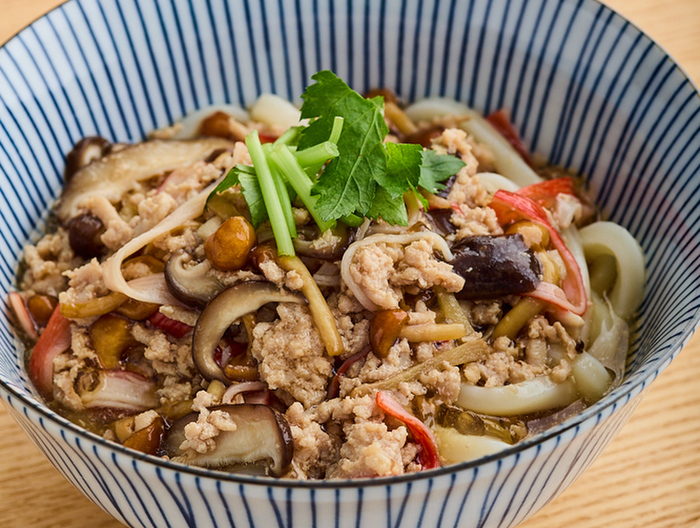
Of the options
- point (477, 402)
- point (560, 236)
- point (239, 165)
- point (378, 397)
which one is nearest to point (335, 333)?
point (378, 397)

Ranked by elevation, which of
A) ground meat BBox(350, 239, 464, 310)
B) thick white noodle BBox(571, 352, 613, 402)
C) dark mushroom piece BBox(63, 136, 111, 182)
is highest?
dark mushroom piece BBox(63, 136, 111, 182)

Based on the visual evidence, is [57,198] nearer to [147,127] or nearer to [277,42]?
[147,127]

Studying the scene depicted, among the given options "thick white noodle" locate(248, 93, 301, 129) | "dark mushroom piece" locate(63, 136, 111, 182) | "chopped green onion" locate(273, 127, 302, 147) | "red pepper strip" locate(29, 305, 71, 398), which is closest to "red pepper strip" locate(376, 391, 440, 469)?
"chopped green onion" locate(273, 127, 302, 147)

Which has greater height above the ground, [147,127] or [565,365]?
[147,127]

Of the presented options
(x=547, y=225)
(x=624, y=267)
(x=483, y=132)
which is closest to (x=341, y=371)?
(x=547, y=225)

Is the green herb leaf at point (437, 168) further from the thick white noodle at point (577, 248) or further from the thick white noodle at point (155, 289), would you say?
the thick white noodle at point (155, 289)

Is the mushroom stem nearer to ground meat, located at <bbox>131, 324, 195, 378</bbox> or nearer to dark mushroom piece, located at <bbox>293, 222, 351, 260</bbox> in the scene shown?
dark mushroom piece, located at <bbox>293, 222, 351, 260</bbox>
